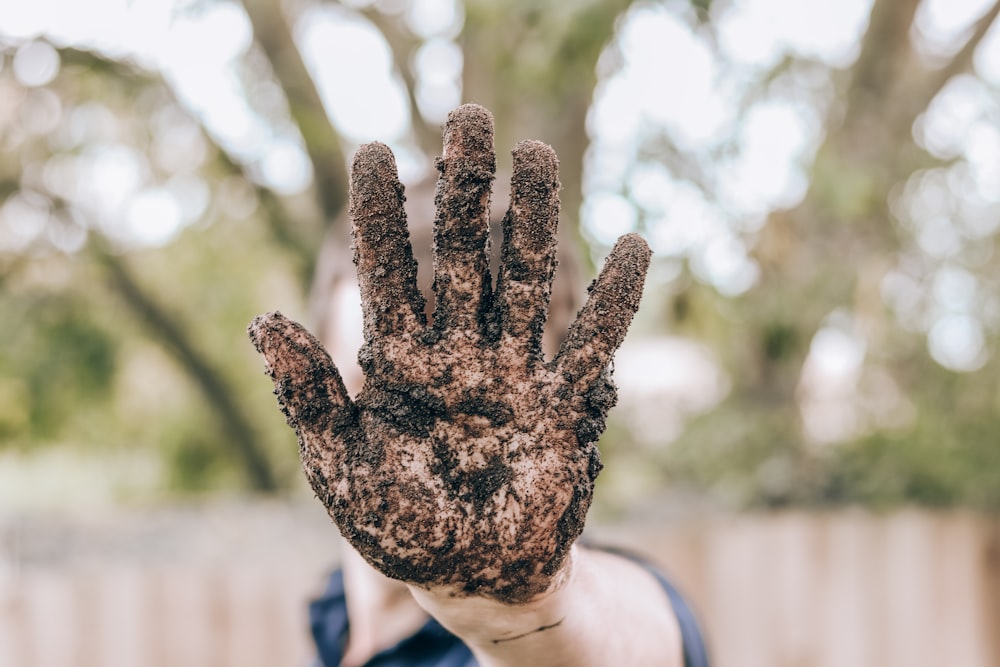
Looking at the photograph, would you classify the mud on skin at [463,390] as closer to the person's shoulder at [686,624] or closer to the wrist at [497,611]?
the wrist at [497,611]

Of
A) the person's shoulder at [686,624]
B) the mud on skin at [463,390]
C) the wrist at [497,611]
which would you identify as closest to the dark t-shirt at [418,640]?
the person's shoulder at [686,624]

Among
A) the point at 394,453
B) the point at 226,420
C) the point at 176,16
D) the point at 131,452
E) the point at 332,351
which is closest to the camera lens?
the point at 394,453

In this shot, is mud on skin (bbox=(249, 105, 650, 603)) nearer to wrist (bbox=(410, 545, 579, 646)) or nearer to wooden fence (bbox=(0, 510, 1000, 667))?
wrist (bbox=(410, 545, 579, 646))

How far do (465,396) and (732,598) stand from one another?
11.0ft

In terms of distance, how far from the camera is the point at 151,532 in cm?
453

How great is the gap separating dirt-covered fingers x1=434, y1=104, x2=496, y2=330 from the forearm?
0.31 meters

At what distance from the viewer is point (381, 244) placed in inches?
36.3

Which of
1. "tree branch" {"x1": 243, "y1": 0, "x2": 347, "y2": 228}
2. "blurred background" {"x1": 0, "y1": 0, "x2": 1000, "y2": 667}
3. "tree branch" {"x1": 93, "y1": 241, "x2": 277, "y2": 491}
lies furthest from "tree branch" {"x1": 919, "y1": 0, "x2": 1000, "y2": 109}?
"tree branch" {"x1": 93, "y1": 241, "x2": 277, "y2": 491}

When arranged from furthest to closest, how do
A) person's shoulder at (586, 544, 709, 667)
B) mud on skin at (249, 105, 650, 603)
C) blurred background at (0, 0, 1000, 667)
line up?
blurred background at (0, 0, 1000, 667), person's shoulder at (586, 544, 709, 667), mud on skin at (249, 105, 650, 603)

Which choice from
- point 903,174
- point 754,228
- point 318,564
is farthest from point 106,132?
point 903,174

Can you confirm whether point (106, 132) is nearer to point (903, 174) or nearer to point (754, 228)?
point (754, 228)

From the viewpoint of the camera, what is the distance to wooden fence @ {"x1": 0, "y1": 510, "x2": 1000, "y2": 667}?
3523 millimetres

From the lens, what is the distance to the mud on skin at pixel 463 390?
0.87 metres

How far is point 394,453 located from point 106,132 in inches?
162
